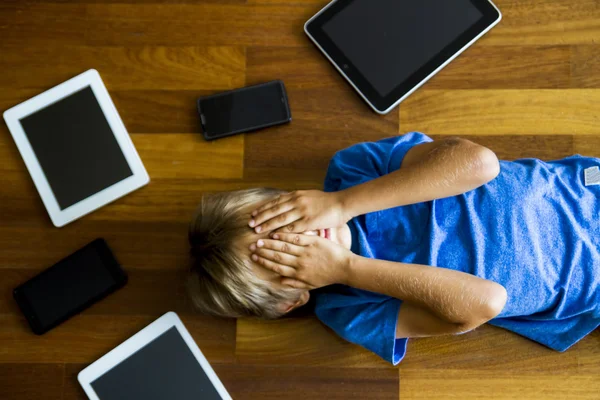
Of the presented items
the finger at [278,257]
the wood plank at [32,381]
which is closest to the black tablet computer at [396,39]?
the finger at [278,257]

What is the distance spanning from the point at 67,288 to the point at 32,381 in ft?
0.49

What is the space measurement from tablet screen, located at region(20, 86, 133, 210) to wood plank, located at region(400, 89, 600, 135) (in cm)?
46

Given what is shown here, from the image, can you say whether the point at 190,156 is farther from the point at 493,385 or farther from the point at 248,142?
the point at 493,385

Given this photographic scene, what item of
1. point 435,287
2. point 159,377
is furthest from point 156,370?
point 435,287

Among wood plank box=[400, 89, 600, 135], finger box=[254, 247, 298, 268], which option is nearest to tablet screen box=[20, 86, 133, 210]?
finger box=[254, 247, 298, 268]

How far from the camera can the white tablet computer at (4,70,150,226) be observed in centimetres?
89

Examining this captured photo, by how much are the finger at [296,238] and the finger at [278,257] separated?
0.02 m

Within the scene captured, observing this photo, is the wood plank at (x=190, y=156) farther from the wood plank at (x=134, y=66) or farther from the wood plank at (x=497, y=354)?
the wood plank at (x=497, y=354)

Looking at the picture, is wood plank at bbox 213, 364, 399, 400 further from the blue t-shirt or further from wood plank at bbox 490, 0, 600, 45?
wood plank at bbox 490, 0, 600, 45

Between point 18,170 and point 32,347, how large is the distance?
273 mm

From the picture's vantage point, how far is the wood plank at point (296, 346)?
0.87 metres

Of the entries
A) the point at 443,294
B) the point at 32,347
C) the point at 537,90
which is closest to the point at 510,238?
the point at 443,294

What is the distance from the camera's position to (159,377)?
85 cm

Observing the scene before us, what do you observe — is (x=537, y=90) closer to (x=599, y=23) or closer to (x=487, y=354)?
(x=599, y=23)
